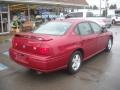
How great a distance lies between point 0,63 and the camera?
21.7ft

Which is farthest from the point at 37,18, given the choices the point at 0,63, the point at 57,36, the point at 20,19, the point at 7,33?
the point at 57,36

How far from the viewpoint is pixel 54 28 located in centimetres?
581

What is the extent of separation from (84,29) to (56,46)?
1664 mm

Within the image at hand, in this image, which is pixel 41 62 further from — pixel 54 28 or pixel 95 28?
pixel 95 28

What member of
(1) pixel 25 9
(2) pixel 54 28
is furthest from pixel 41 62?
(1) pixel 25 9

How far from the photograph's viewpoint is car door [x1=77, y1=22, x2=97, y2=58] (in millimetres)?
5859

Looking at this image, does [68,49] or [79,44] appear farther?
[79,44]

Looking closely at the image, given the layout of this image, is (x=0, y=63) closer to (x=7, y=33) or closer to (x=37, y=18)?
(x=7, y=33)

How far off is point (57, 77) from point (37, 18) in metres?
15.8

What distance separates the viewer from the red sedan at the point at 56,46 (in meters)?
4.71

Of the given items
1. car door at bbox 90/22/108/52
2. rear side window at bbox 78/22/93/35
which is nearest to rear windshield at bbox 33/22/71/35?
rear side window at bbox 78/22/93/35

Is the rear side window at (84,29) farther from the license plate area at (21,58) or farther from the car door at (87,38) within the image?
the license plate area at (21,58)

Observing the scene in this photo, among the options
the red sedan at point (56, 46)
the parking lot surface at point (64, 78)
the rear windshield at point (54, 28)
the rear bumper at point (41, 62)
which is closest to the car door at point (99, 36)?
the red sedan at point (56, 46)

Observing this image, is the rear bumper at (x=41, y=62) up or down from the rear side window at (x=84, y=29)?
down
